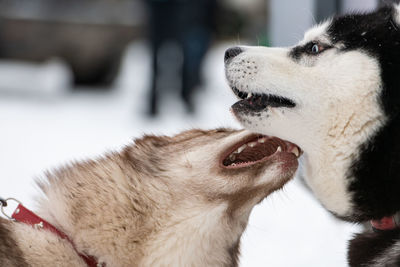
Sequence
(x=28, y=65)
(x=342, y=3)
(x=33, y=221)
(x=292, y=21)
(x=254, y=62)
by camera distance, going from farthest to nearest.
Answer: (x=28, y=65) → (x=292, y=21) → (x=342, y=3) → (x=254, y=62) → (x=33, y=221)

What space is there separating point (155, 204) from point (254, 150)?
0.52 meters

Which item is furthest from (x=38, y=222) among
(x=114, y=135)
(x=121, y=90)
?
(x=121, y=90)

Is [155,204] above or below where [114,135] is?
above

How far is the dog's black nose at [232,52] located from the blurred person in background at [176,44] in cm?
521

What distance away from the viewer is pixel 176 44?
8047 mm

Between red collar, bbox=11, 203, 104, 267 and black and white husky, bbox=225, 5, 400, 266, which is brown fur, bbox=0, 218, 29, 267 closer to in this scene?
red collar, bbox=11, 203, 104, 267

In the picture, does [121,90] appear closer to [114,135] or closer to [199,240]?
[114,135]

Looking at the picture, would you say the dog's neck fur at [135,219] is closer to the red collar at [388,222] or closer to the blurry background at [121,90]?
the blurry background at [121,90]

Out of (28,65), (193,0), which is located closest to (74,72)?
(28,65)

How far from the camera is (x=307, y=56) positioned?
2.43 meters

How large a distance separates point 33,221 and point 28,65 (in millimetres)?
9081

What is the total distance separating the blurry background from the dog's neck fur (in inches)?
11.7

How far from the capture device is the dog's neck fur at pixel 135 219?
221 centimetres

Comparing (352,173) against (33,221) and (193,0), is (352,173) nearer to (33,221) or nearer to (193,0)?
(33,221)
